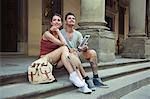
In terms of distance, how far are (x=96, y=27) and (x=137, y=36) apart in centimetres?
452

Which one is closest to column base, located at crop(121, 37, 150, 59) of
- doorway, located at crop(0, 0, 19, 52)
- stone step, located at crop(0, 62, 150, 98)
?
doorway, located at crop(0, 0, 19, 52)

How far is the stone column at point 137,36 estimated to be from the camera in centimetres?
1222

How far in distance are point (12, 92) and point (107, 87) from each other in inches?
86.2

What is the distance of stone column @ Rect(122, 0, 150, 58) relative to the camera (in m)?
12.2

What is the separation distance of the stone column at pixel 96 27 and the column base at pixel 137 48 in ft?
12.9

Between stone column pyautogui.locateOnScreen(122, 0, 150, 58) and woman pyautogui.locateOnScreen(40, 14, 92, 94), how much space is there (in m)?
7.26

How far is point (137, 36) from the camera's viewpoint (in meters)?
12.4

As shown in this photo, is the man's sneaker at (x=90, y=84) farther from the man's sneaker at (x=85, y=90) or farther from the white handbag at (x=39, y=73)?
the white handbag at (x=39, y=73)

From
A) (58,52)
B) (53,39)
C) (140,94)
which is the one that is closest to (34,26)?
(140,94)

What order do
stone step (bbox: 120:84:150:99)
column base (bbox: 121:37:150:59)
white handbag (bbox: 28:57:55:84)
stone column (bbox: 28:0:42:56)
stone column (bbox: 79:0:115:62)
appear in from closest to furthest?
white handbag (bbox: 28:57:55:84), stone step (bbox: 120:84:150:99), stone column (bbox: 79:0:115:62), stone column (bbox: 28:0:42:56), column base (bbox: 121:37:150:59)

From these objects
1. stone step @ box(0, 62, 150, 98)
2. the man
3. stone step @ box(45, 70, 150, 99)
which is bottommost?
stone step @ box(45, 70, 150, 99)

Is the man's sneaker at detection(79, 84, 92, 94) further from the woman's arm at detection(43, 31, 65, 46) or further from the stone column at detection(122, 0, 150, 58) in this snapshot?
the stone column at detection(122, 0, 150, 58)

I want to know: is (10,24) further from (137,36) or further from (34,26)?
(137,36)

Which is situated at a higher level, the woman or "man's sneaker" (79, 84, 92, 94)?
the woman
